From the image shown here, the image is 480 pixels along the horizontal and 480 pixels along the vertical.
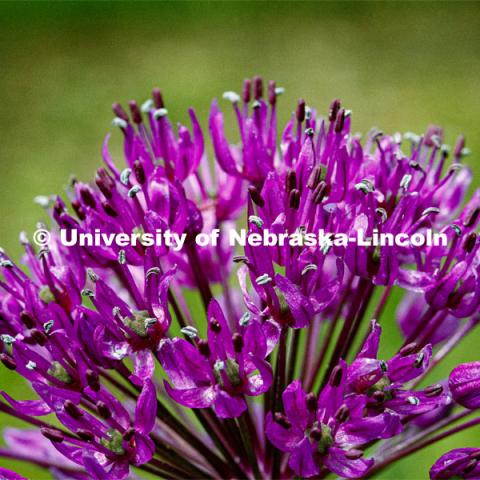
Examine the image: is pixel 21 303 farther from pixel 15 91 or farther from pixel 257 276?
pixel 15 91

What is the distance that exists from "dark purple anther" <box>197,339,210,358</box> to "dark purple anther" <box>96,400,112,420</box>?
146mm

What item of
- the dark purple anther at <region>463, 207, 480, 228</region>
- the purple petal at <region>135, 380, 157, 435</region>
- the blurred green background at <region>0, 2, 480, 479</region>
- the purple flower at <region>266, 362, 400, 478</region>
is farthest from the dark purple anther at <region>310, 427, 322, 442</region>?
the blurred green background at <region>0, 2, 480, 479</region>

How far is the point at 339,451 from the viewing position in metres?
1.11

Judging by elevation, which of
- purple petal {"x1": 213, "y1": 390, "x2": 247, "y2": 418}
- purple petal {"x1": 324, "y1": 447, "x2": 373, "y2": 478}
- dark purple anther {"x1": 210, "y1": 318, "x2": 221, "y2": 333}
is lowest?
purple petal {"x1": 324, "y1": 447, "x2": 373, "y2": 478}

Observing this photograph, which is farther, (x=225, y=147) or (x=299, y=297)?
(x=225, y=147)

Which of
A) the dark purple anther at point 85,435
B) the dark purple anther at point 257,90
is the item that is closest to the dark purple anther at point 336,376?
the dark purple anther at point 85,435

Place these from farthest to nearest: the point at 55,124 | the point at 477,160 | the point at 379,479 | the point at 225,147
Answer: the point at 55,124, the point at 477,160, the point at 379,479, the point at 225,147

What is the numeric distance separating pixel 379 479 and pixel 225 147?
88 cm

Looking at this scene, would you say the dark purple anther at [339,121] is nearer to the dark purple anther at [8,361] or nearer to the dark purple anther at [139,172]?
the dark purple anther at [139,172]

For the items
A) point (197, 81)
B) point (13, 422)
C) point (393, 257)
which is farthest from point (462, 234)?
point (197, 81)

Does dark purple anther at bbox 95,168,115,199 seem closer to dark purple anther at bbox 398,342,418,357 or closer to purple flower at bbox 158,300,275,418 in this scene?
purple flower at bbox 158,300,275,418

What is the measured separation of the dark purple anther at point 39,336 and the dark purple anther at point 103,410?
0.13 metres

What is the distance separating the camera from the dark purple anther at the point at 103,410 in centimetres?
111

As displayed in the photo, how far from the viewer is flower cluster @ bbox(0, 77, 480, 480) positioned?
1112 mm
